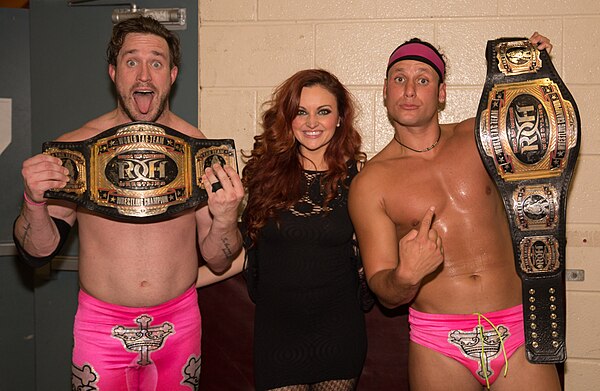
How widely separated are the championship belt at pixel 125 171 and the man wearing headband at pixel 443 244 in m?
0.69

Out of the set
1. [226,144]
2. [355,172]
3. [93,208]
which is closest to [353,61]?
[355,172]

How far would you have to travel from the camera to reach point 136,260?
2.09m

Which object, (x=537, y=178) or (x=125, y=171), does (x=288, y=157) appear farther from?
(x=537, y=178)

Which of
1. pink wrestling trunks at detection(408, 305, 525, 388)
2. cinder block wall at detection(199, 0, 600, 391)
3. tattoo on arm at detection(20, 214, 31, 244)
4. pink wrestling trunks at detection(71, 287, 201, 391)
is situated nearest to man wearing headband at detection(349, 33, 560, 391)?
pink wrestling trunks at detection(408, 305, 525, 388)

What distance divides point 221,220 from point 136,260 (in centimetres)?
34

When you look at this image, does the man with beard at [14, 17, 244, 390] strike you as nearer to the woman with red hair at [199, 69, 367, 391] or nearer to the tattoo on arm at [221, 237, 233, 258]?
the tattoo on arm at [221, 237, 233, 258]

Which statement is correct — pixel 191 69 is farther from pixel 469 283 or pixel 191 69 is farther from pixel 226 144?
pixel 469 283

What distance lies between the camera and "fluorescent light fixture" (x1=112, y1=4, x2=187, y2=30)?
110 inches

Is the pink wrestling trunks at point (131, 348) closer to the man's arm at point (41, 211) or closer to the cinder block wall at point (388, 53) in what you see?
the man's arm at point (41, 211)

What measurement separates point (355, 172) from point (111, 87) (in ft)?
4.42

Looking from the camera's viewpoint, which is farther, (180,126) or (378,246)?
(180,126)

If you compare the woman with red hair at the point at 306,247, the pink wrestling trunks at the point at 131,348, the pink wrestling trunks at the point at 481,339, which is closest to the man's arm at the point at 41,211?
the pink wrestling trunks at the point at 131,348

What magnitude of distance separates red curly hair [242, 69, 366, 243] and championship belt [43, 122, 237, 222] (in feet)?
1.10

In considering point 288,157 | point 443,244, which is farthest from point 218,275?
point 443,244
